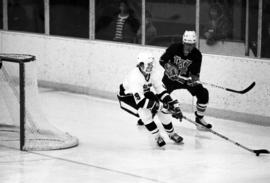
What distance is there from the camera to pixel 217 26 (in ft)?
33.7

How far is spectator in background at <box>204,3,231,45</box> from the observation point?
10.2 m

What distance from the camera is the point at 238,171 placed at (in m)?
7.43

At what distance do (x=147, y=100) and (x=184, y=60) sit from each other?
1.23 metres

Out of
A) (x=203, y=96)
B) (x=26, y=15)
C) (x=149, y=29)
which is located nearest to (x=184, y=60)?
(x=203, y=96)

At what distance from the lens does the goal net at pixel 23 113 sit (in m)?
8.22

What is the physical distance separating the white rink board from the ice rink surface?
0.31 m

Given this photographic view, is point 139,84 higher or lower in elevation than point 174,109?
higher

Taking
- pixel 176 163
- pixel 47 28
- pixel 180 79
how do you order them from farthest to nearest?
pixel 47 28 < pixel 180 79 < pixel 176 163

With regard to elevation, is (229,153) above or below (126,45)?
below

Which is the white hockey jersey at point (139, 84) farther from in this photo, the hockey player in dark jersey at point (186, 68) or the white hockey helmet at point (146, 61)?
the hockey player in dark jersey at point (186, 68)

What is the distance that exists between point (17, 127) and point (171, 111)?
65.9 inches

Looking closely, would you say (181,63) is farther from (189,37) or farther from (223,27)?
(223,27)

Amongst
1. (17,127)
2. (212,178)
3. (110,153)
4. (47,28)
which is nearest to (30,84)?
(17,127)

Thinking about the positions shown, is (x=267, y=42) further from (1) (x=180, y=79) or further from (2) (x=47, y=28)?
(2) (x=47, y=28)
